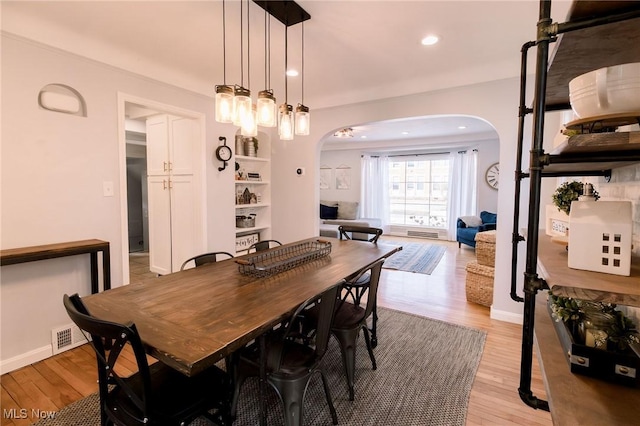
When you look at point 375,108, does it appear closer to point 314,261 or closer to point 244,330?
point 314,261

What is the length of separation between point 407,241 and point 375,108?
4657mm

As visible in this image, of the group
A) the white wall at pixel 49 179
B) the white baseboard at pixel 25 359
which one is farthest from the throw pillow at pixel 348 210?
the white baseboard at pixel 25 359

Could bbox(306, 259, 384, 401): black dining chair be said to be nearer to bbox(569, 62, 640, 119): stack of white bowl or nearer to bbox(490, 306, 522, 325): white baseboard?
bbox(569, 62, 640, 119): stack of white bowl

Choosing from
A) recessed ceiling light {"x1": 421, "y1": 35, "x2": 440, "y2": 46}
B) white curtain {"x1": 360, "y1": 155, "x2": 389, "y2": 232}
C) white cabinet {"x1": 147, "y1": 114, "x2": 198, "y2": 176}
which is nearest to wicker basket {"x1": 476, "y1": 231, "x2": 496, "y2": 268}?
recessed ceiling light {"x1": 421, "y1": 35, "x2": 440, "y2": 46}

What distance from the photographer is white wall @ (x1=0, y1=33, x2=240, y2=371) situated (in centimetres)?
223

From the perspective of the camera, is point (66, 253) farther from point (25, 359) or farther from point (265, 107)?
point (265, 107)

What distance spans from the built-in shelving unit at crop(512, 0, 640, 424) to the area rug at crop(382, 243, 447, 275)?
417 centimetres

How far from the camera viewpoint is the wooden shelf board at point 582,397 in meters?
0.71

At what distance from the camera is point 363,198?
8633mm

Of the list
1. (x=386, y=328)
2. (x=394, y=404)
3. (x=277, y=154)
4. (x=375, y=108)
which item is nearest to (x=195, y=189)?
(x=277, y=154)

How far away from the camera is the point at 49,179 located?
2.40 metres

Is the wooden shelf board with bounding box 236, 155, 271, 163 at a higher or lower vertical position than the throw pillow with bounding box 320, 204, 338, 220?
higher

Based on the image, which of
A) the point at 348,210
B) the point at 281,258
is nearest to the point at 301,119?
the point at 281,258

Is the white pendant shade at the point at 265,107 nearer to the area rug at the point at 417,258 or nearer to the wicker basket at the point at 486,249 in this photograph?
the wicker basket at the point at 486,249
